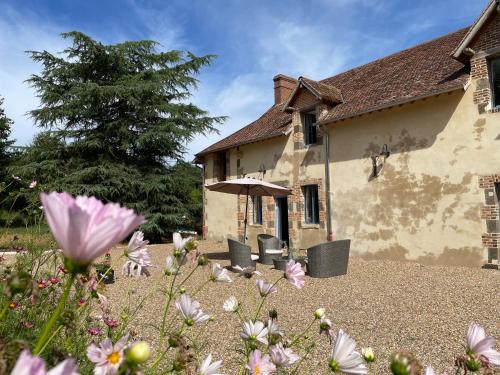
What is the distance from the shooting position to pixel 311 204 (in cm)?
1327

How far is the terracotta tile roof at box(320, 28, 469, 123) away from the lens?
9.89 m

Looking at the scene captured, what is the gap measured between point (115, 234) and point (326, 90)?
13098mm

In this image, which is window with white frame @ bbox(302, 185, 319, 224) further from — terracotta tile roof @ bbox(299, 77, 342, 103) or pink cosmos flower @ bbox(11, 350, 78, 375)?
pink cosmos flower @ bbox(11, 350, 78, 375)

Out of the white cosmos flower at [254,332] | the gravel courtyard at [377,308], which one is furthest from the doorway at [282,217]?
the white cosmos flower at [254,332]

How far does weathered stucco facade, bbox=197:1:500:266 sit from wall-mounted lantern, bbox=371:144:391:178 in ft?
0.14

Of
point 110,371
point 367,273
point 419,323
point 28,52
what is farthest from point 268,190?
point 28,52

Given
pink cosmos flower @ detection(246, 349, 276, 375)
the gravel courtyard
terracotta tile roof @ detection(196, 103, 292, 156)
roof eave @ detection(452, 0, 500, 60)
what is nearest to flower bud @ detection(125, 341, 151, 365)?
pink cosmos flower @ detection(246, 349, 276, 375)

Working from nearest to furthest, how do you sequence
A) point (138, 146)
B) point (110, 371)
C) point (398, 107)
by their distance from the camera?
point (110, 371), point (398, 107), point (138, 146)

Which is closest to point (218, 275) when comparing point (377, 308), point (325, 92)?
point (377, 308)

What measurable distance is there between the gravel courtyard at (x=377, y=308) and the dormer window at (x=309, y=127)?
213 inches

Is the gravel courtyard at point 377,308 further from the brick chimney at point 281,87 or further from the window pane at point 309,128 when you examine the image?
the brick chimney at point 281,87

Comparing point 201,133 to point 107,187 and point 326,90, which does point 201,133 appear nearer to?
point 107,187

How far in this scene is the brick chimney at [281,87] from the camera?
18391 mm

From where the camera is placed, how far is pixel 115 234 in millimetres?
667
